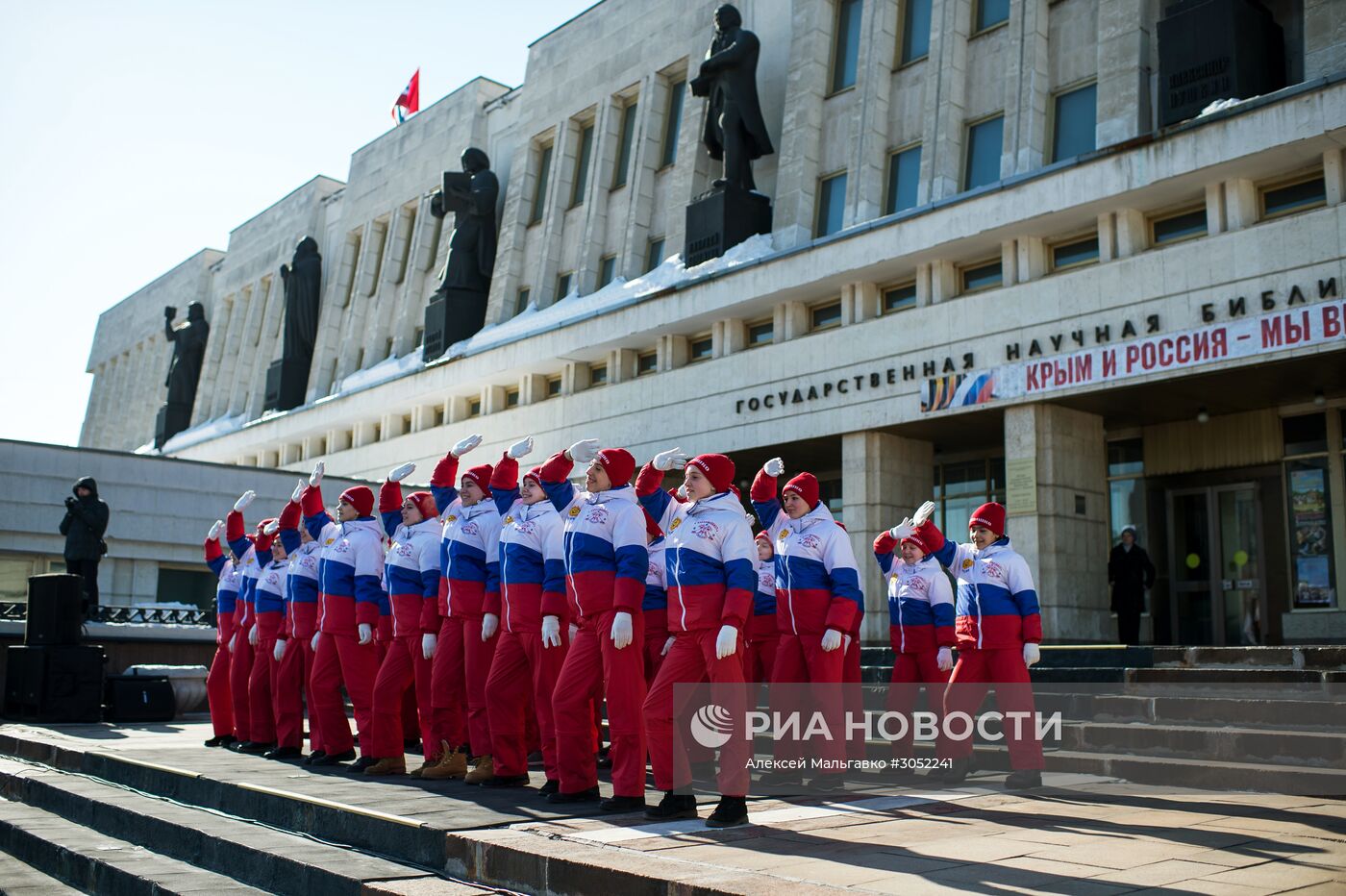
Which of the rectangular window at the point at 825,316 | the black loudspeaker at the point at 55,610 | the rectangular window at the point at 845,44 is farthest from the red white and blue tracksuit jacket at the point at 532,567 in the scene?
the rectangular window at the point at 845,44

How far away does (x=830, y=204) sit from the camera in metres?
24.0

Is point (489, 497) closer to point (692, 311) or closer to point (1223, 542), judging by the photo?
point (1223, 542)

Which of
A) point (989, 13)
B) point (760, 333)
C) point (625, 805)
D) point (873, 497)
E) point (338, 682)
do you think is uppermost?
point (989, 13)

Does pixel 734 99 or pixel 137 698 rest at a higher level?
pixel 734 99

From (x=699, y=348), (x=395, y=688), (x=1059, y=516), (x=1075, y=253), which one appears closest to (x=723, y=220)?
(x=699, y=348)

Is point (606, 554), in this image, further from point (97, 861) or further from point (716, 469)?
point (97, 861)

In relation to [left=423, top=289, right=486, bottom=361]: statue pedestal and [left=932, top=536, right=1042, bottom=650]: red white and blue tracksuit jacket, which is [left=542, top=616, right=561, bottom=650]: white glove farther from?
[left=423, top=289, right=486, bottom=361]: statue pedestal

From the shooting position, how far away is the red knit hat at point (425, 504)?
9.65 meters

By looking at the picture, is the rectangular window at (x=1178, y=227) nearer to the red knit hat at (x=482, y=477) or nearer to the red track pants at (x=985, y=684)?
the red track pants at (x=985, y=684)

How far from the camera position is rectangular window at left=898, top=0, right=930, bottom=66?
2266 centimetres

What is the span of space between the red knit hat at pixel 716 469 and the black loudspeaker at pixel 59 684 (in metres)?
10.3

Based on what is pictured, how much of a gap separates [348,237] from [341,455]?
8.91 meters

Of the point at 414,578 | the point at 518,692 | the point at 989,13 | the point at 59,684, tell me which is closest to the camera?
the point at 518,692

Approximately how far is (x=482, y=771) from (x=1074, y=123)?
16.2 meters
